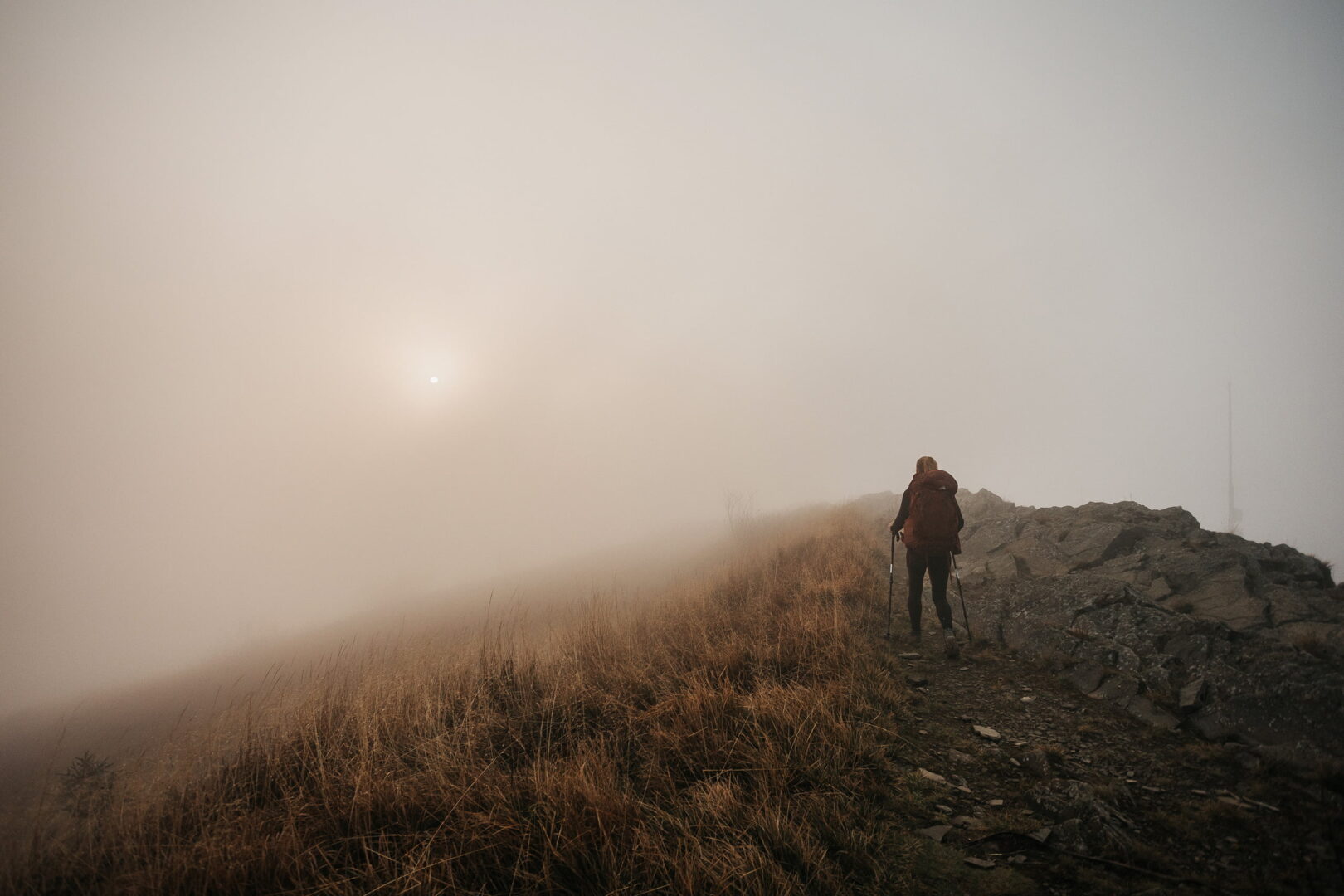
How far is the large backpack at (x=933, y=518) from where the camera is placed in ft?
23.1

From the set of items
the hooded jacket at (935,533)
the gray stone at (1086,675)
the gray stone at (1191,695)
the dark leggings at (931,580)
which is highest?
the hooded jacket at (935,533)

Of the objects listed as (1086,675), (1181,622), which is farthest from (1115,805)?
(1181,622)

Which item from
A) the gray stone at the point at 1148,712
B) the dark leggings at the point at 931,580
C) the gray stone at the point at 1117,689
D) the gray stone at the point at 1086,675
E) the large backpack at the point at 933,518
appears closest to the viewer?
the gray stone at the point at 1148,712

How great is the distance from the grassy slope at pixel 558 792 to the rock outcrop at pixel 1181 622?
250 centimetres

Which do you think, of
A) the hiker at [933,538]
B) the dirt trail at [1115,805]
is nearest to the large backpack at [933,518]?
the hiker at [933,538]

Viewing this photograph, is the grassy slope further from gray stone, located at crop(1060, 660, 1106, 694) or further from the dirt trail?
gray stone, located at crop(1060, 660, 1106, 694)

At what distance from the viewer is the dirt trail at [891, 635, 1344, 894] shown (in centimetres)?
262

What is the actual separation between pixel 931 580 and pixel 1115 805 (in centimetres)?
398

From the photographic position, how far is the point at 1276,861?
2.64 metres

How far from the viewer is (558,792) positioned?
3.07 m

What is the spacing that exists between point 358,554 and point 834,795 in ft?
330

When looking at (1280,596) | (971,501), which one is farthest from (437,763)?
(971,501)

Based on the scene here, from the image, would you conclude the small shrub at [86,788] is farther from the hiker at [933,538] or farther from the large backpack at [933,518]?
the large backpack at [933,518]

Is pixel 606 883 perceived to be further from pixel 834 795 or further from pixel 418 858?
pixel 834 795
